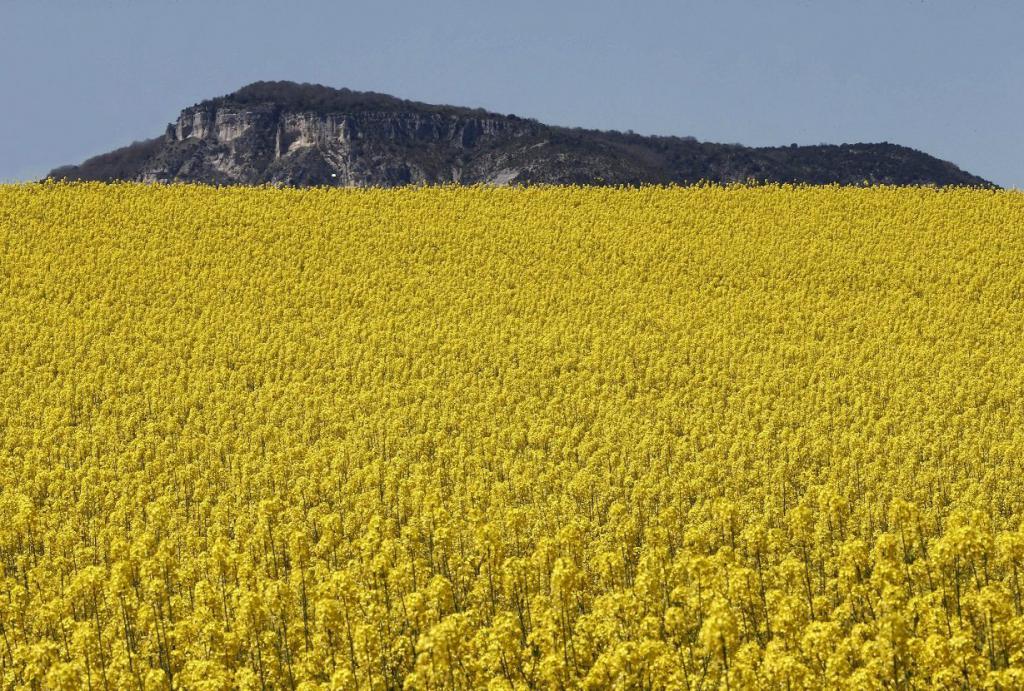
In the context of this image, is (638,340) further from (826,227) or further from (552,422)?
(826,227)

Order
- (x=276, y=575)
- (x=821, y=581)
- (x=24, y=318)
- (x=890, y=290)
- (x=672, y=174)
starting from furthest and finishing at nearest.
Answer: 1. (x=672, y=174)
2. (x=890, y=290)
3. (x=24, y=318)
4. (x=276, y=575)
5. (x=821, y=581)

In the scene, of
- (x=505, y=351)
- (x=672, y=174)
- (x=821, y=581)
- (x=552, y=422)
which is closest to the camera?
(x=821, y=581)

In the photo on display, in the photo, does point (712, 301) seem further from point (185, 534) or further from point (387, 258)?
point (185, 534)

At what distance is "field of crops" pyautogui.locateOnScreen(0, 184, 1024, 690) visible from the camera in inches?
697

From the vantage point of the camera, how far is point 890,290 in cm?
5159

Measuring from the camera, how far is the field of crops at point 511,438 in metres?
17.7

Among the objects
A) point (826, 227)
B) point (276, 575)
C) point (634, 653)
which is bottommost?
point (276, 575)

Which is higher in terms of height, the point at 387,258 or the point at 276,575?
the point at 387,258

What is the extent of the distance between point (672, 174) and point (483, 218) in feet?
458

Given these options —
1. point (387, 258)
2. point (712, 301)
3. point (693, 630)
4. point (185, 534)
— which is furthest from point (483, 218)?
point (693, 630)

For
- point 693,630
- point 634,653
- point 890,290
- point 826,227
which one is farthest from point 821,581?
point 826,227

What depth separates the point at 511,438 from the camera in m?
33.7

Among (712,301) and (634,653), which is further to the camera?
(712,301)

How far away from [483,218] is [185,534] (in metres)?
43.2
